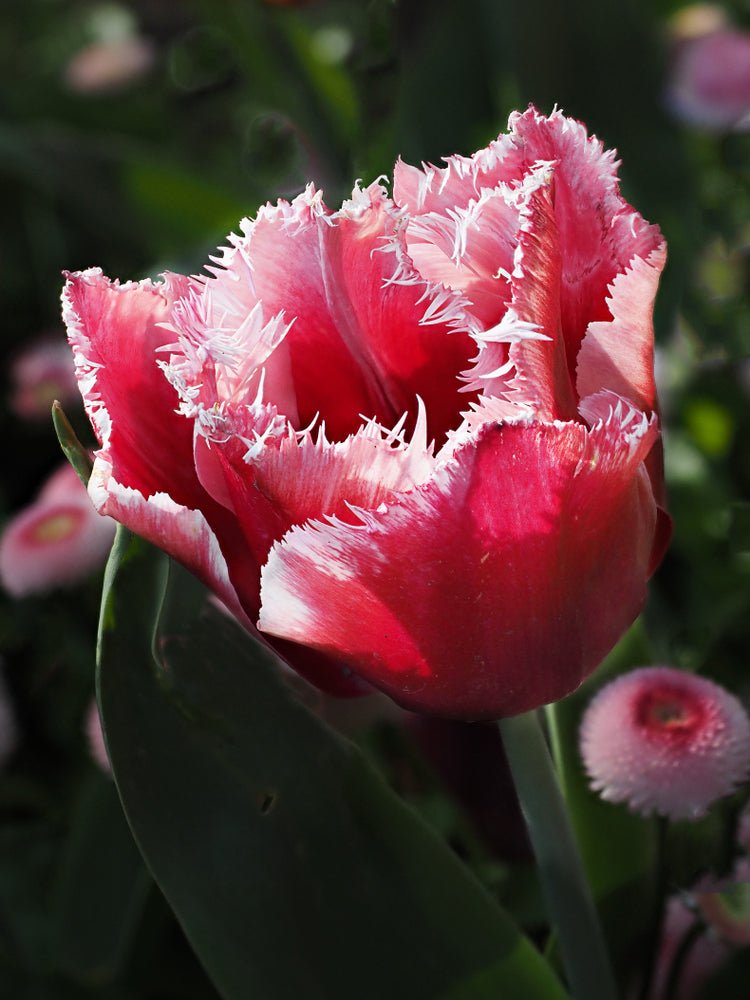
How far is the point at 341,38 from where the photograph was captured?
1217 mm

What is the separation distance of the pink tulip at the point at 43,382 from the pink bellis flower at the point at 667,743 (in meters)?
0.44

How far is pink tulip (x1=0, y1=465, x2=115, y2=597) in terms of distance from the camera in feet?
1.61

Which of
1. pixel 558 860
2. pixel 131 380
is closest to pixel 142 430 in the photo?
pixel 131 380

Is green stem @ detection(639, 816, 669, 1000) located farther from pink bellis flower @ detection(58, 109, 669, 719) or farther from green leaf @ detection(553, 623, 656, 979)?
pink bellis flower @ detection(58, 109, 669, 719)

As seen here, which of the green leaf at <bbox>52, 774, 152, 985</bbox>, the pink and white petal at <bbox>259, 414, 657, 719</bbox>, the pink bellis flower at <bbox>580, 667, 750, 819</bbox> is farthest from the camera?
the green leaf at <bbox>52, 774, 152, 985</bbox>

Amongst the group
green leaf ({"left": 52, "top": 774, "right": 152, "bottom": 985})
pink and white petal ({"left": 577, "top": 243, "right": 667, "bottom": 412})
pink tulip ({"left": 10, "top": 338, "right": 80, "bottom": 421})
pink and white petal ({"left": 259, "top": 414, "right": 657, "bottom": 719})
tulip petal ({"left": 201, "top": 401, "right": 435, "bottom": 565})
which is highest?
pink tulip ({"left": 10, "top": 338, "right": 80, "bottom": 421})

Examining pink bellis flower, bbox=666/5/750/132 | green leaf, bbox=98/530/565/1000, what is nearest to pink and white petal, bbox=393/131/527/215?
green leaf, bbox=98/530/565/1000

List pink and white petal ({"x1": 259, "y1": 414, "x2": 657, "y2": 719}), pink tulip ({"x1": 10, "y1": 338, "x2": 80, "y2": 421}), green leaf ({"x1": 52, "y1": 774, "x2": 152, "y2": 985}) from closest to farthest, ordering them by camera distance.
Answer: pink and white petal ({"x1": 259, "y1": 414, "x2": 657, "y2": 719}) < green leaf ({"x1": 52, "y1": 774, "x2": 152, "y2": 985}) < pink tulip ({"x1": 10, "y1": 338, "x2": 80, "y2": 421})

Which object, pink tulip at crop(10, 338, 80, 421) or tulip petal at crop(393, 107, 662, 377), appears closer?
tulip petal at crop(393, 107, 662, 377)

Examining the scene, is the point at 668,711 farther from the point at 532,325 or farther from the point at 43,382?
the point at 43,382

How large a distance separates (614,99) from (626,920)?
51cm

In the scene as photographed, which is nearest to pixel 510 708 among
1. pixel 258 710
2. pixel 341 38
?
pixel 258 710

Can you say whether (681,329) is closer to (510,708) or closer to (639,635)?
(639,635)

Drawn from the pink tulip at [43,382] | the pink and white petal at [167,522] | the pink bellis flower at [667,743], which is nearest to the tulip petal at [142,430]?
the pink and white petal at [167,522]
